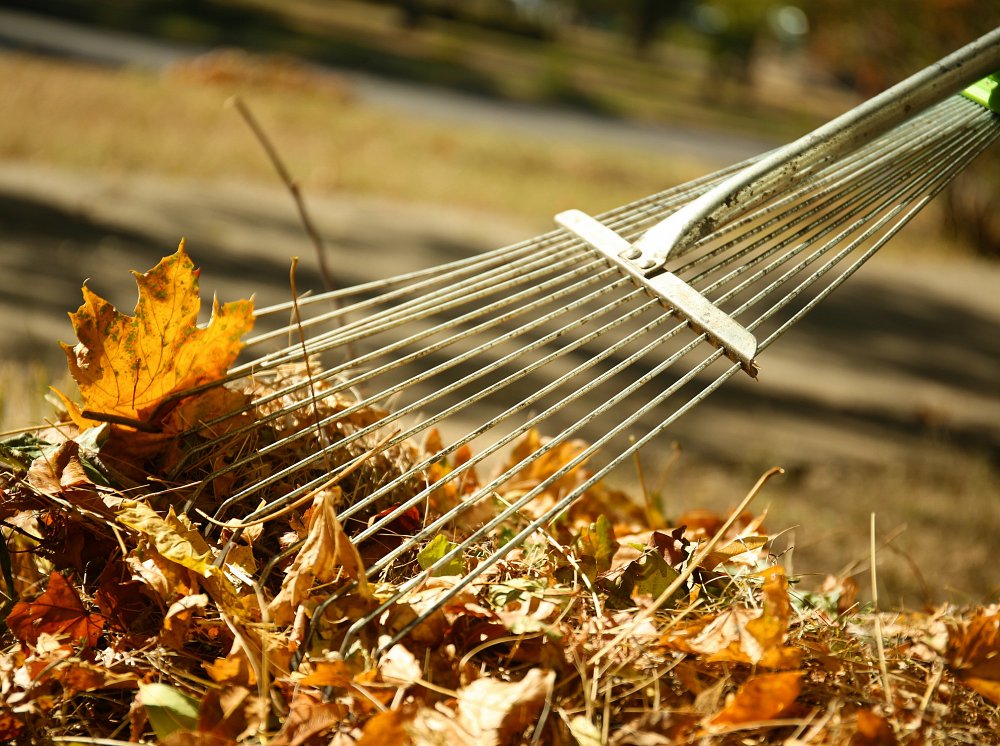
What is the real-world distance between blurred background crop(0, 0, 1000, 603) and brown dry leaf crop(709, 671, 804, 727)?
18.4 inches

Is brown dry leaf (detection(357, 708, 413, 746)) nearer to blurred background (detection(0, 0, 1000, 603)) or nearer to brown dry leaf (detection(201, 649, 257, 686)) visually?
brown dry leaf (detection(201, 649, 257, 686))

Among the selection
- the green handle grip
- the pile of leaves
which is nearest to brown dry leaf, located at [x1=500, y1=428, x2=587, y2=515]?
the pile of leaves

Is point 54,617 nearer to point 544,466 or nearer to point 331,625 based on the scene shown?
point 331,625

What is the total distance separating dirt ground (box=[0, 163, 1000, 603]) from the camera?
8.02ft

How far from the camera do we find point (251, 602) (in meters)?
0.88

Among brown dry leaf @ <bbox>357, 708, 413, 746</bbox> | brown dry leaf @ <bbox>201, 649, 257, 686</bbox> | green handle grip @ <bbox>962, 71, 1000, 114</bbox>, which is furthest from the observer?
green handle grip @ <bbox>962, 71, 1000, 114</bbox>

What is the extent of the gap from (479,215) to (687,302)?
192 inches

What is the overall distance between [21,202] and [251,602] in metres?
3.98

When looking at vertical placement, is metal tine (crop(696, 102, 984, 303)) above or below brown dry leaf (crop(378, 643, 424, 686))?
above

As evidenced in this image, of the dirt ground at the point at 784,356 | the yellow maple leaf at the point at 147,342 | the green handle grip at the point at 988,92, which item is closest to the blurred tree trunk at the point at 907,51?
the dirt ground at the point at 784,356

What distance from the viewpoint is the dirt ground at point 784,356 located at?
2.45 meters

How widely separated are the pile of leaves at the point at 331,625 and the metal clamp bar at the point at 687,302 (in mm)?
212

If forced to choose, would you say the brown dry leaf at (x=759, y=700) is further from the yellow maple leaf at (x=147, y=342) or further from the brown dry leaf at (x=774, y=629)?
the yellow maple leaf at (x=147, y=342)

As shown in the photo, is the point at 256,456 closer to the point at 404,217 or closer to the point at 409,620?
the point at 409,620
